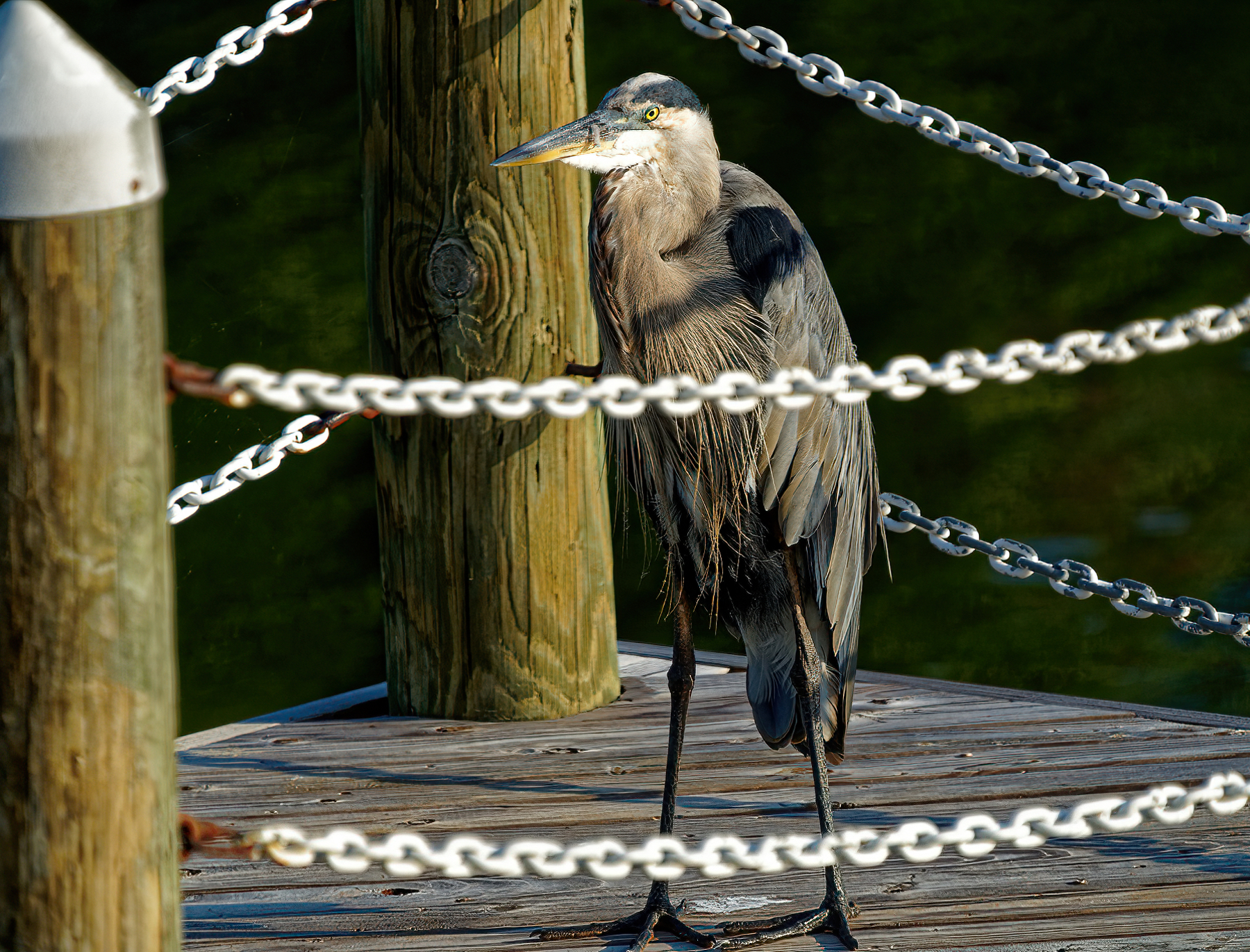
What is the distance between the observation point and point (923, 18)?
5.79 m

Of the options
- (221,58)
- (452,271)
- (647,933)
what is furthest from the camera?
(452,271)

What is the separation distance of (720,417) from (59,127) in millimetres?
1362

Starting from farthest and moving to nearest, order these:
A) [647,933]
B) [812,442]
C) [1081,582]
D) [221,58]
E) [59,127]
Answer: [1081,582] < [221,58] < [812,442] < [647,933] < [59,127]

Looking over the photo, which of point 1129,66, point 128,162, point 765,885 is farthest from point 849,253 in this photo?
point 128,162

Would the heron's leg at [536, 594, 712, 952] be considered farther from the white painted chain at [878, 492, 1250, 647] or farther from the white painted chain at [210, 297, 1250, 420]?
the white painted chain at [210, 297, 1250, 420]

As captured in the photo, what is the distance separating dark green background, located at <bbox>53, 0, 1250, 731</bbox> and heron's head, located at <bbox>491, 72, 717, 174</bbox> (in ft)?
11.6

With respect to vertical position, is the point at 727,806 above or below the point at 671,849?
below

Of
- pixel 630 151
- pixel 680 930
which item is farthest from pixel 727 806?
pixel 630 151

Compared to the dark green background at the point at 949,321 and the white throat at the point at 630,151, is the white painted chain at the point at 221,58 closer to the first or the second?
the white throat at the point at 630,151

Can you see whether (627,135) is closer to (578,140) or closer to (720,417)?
(578,140)

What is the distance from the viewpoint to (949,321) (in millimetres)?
5797

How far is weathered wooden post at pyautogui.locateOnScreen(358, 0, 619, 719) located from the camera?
9.43 feet

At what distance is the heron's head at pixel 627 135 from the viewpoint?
7.38 ft

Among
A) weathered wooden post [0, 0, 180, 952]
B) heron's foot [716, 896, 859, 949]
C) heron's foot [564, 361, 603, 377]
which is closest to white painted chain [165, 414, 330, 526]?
heron's foot [564, 361, 603, 377]
